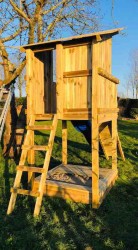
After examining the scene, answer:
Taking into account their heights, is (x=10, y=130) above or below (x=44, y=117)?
below

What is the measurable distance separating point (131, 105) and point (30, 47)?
21.7 metres

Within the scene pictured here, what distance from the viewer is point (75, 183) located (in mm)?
6746

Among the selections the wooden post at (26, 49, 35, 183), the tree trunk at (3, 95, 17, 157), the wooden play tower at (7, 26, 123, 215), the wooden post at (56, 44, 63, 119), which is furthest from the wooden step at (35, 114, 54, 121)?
the tree trunk at (3, 95, 17, 157)

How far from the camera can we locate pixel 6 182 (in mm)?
7285

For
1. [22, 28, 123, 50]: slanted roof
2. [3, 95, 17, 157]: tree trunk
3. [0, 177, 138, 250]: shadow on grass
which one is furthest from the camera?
[3, 95, 17, 157]: tree trunk

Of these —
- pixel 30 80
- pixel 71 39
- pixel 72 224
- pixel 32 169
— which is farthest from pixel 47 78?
pixel 72 224

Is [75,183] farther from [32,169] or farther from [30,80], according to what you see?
[30,80]

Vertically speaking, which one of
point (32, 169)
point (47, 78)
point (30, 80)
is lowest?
point (32, 169)

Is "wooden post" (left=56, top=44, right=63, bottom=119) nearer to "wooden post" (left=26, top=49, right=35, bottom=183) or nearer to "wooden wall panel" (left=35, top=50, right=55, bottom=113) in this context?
"wooden post" (left=26, top=49, right=35, bottom=183)

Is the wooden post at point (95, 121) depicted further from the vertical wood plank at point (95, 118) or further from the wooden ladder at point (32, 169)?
the wooden ladder at point (32, 169)

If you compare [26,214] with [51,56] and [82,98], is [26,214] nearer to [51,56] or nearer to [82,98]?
[82,98]

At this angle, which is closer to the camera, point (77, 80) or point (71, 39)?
point (71, 39)

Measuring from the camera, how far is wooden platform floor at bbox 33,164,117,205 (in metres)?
6.05

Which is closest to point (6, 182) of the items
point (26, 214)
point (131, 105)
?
point (26, 214)
